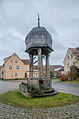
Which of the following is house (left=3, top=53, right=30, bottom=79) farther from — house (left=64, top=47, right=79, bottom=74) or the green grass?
the green grass

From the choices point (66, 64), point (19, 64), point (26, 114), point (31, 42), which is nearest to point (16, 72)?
point (19, 64)

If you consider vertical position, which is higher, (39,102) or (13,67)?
(13,67)

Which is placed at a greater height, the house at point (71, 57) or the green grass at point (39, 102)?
the house at point (71, 57)

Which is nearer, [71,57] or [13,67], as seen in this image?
[71,57]

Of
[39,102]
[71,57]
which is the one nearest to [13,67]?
[71,57]

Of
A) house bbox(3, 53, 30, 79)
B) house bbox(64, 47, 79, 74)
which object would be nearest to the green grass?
house bbox(64, 47, 79, 74)

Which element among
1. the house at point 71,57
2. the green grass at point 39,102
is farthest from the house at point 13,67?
the green grass at point 39,102

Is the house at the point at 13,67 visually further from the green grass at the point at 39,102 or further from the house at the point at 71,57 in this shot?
the green grass at the point at 39,102

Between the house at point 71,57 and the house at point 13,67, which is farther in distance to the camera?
the house at point 13,67

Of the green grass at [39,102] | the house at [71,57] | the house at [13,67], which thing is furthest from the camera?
the house at [13,67]

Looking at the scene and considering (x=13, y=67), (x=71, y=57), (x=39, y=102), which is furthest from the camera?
(x=13, y=67)

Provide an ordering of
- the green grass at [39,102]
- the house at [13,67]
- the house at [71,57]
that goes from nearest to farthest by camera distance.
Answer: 1. the green grass at [39,102]
2. the house at [71,57]
3. the house at [13,67]

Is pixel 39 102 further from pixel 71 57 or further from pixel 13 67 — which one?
pixel 13 67

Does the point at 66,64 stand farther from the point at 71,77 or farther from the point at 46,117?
the point at 46,117
